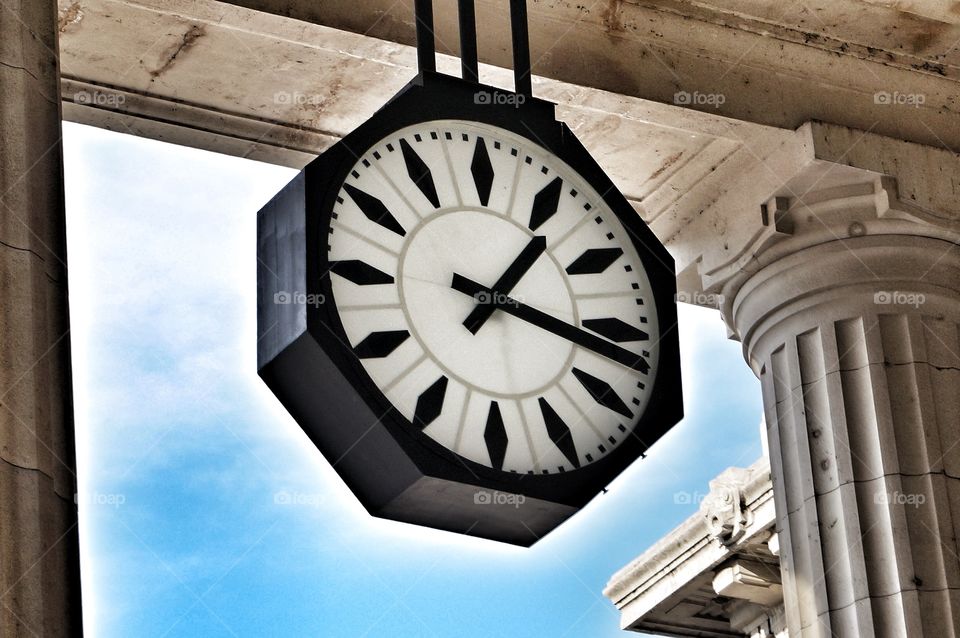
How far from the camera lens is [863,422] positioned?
7785mm

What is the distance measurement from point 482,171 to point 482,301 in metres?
0.53

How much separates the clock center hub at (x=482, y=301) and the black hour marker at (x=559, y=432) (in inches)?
2.9

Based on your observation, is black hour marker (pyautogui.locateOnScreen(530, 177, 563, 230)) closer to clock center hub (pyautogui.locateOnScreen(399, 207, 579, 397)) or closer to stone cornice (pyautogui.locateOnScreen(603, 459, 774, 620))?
clock center hub (pyautogui.locateOnScreen(399, 207, 579, 397))

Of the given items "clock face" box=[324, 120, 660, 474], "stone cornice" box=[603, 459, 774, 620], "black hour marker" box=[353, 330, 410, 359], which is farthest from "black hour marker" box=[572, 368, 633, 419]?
"stone cornice" box=[603, 459, 774, 620]

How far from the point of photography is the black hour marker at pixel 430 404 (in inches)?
228

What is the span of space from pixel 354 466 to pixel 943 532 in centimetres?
286

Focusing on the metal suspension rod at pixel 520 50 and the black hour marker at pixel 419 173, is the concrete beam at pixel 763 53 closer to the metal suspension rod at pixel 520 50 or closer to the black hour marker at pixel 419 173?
the metal suspension rod at pixel 520 50

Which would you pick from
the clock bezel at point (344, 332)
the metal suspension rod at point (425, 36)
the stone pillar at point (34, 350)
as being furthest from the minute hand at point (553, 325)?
the stone pillar at point (34, 350)

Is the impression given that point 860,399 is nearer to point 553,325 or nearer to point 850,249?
point 850,249

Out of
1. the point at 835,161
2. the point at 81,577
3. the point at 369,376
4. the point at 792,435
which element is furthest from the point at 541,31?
the point at 81,577

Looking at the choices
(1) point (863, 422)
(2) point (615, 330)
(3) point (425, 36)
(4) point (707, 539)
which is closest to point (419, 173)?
(3) point (425, 36)

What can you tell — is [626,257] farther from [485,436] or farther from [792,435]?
[792,435]

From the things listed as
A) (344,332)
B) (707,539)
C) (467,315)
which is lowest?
(344,332)

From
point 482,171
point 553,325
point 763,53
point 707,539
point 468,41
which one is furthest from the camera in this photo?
point 707,539
